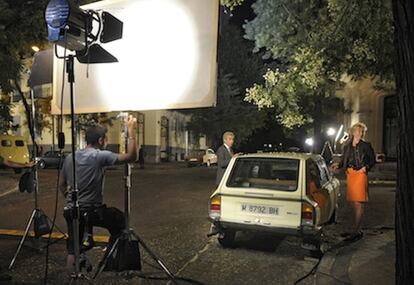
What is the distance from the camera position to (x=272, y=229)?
6.32m

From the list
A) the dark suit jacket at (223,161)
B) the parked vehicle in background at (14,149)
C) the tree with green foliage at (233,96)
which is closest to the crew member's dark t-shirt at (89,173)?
the dark suit jacket at (223,161)

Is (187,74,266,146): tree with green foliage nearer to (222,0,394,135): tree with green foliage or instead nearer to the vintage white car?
(222,0,394,135): tree with green foliage

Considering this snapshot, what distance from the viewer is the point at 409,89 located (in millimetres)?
2615

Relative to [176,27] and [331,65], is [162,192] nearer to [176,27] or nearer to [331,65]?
[331,65]

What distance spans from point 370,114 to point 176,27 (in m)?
22.1

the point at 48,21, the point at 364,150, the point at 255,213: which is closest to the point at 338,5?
the point at 364,150

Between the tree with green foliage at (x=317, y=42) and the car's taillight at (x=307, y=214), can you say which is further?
the tree with green foliage at (x=317, y=42)

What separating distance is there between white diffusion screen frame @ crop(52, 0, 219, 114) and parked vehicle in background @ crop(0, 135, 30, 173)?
1786 centimetres

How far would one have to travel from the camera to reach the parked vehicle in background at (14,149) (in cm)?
2081

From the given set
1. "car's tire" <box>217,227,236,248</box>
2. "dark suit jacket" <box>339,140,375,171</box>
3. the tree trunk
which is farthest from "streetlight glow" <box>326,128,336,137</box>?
the tree trunk

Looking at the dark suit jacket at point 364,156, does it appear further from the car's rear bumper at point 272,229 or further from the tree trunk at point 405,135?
the tree trunk at point 405,135

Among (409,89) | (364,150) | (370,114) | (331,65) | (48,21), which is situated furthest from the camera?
(370,114)

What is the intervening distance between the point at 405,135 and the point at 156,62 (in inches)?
101

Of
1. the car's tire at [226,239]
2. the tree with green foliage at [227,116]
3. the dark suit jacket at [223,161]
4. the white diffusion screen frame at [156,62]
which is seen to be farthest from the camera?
the tree with green foliage at [227,116]
